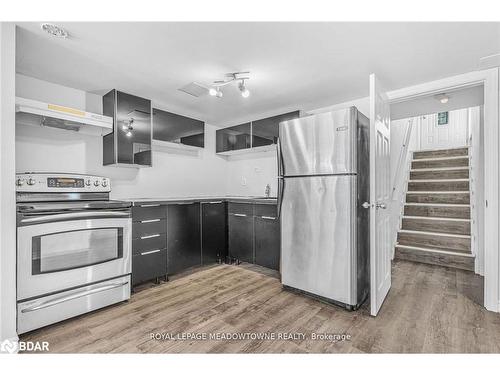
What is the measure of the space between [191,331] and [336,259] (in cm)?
136

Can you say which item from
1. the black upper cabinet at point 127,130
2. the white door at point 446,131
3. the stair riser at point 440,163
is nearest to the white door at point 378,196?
the black upper cabinet at point 127,130

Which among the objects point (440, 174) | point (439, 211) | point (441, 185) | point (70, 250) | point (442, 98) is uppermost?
point (442, 98)

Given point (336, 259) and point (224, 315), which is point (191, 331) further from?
point (336, 259)

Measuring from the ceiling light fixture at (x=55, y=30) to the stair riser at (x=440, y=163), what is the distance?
5.56m

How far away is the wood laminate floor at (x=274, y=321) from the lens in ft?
5.62

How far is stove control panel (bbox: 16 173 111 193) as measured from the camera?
Result: 2100mm

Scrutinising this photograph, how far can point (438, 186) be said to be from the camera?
14.2ft

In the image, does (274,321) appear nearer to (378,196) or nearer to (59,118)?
(378,196)

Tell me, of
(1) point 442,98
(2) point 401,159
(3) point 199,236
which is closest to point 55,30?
(3) point 199,236

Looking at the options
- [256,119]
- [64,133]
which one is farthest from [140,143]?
[256,119]

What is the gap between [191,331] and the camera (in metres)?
1.90

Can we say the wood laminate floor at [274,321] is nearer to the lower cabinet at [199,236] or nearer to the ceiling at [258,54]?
the lower cabinet at [199,236]

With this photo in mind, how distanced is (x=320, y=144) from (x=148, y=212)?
195 centimetres
